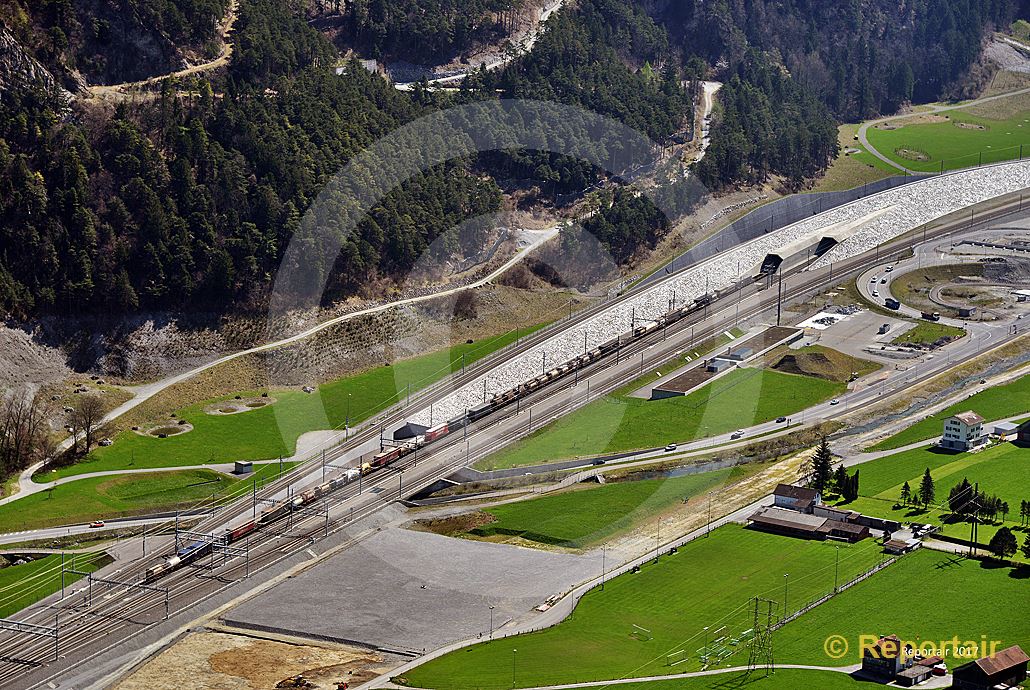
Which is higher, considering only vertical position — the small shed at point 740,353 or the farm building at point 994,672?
the small shed at point 740,353

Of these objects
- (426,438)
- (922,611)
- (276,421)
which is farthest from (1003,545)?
(276,421)

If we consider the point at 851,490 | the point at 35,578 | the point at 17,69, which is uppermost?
the point at 17,69

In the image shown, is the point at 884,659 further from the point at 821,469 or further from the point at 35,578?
the point at 35,578

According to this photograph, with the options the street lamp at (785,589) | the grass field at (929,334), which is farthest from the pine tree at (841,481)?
the grass field at (929,334)

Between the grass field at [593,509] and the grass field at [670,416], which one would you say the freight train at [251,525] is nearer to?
the grass field at [670,416]

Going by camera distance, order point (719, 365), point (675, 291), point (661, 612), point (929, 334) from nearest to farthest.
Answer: point (661, 612)
point (719, 365)
point (929, 334)
point (675, 291)

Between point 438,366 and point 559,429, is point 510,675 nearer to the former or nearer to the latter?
point 559,429

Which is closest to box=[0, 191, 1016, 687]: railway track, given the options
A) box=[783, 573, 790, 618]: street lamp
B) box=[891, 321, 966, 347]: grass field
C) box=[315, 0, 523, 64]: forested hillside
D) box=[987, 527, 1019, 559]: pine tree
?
box=[891, 321, 966, 347]: grass field
